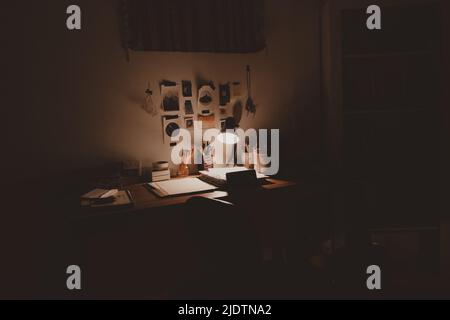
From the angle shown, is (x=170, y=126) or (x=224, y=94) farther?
(x=224, y=94)

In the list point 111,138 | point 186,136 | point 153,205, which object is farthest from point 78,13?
point 153,205

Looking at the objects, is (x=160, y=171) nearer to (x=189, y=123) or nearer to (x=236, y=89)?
(x=189, y=123)

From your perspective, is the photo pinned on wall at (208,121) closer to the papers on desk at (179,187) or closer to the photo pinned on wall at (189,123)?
the photo pinned on wall at (189,123)

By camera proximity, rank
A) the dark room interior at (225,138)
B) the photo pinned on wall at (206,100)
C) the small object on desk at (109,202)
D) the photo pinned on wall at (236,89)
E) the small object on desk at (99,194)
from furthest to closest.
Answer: the photo pinned on wall at (236,89), the photo pinned on wall at (206,100), the dark room interior at (225,138), the small object on desk at (99,194), the small object on desk at (109,202)

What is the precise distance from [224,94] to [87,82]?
3.09 ft

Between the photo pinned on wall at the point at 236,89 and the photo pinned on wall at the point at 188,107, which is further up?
the photo pinned on wall at the point at 236,89

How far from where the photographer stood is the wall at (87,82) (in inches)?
88.7

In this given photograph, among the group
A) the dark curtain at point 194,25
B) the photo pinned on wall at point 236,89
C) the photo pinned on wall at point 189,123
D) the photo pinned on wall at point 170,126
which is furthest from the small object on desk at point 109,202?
the photo pinned on wall at point 236,89

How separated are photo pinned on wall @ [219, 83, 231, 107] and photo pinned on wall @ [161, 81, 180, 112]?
0.32 m

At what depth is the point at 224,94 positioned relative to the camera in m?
2.79

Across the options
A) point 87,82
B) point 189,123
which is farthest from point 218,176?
point 87,82
